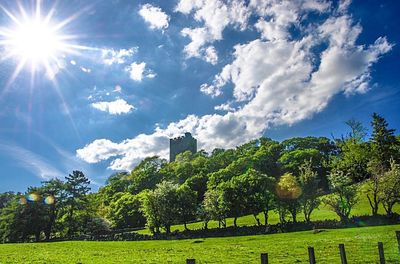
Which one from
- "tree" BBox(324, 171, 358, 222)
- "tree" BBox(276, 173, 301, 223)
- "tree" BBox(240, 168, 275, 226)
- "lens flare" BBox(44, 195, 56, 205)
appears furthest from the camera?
"lens flare" BBox(44, 195, 56, 205)

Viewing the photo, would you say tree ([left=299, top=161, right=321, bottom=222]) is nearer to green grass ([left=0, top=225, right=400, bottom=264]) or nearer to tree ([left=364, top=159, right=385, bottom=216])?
tree ([left=364, top=159, right=385, bottom=216])

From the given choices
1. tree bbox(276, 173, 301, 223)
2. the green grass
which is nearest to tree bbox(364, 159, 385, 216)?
tree bbox(276, 173, 301, 223)

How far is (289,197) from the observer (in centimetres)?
6794

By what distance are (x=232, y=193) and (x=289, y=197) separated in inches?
546

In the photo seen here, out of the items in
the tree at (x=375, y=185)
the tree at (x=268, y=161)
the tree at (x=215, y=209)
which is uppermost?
the tree at (x=268, y=161)

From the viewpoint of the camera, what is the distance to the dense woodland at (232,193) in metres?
67.2

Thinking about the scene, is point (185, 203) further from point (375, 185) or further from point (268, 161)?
point (268, 161)

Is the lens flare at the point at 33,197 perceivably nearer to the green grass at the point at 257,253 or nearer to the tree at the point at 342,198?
the green grass at the point at 257,253

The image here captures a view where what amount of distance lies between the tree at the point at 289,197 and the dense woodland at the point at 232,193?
19 cm

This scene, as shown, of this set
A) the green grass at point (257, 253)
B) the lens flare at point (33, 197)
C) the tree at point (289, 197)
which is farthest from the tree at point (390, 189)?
the lens flare at point (33, 197)

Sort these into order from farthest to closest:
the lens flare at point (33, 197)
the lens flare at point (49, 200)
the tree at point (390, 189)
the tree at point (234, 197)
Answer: the lens flare at point (49, 200)
the lens flare at point (33, 197)
the tree at point (234, 197)
the tree at point (390, 189)

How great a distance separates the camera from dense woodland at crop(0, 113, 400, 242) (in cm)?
6719

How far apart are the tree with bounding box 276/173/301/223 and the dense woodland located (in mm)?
194

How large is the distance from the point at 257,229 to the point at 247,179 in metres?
16.5
